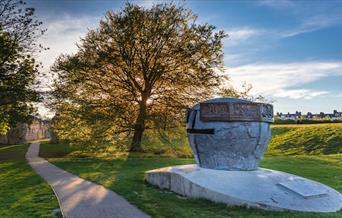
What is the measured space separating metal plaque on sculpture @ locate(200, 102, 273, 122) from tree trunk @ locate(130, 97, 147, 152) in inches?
574

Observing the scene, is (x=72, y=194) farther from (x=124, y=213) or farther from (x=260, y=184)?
(x=260, y=184)

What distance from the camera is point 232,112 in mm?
11102

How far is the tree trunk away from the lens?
1018 inches

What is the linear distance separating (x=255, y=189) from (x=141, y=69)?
18.3m

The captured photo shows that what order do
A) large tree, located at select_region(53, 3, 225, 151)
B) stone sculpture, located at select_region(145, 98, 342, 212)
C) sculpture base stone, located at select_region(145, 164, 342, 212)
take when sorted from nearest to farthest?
sculpture base stone, located at select_region(145, 164, 342, 212)
stone sculpture, located at select_region(145, 98, 342, 212)
large tree, located at select_region(53, 3, 225, 151)

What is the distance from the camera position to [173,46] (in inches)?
1029

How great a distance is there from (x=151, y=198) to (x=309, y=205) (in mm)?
3861

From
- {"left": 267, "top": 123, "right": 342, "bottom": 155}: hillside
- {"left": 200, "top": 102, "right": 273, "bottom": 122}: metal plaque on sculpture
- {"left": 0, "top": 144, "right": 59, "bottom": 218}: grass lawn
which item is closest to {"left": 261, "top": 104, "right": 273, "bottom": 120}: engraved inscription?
{"left": 200, "top": 102, "right": 273, "bottom": 122}: metal plaque on sculpture

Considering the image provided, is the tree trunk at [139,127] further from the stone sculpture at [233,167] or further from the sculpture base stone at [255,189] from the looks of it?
the sculpture base stone at [255,189]

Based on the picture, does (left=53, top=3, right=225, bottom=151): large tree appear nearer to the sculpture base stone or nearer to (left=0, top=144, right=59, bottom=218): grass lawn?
(left=0, top=144, right=59, bottom=218): grass lawn

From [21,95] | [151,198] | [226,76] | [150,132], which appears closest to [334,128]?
[226,76]

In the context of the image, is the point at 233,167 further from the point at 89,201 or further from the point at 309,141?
the point at 309,141

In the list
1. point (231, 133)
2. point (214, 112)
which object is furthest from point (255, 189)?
point (214, 112)

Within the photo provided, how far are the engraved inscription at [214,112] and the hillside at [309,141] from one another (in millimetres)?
22306
